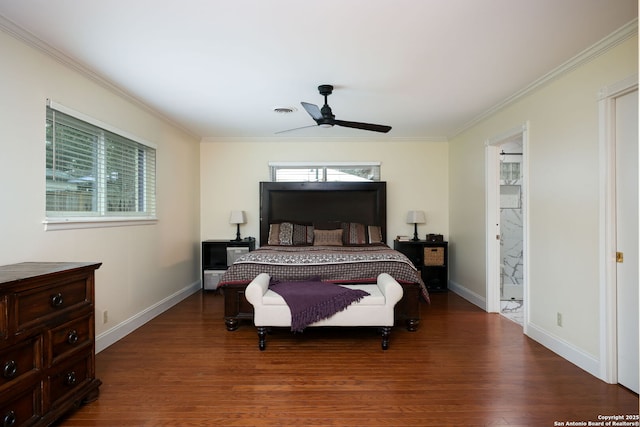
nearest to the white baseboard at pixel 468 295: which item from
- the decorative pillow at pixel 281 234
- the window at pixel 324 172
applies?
the window at pixel 324 172

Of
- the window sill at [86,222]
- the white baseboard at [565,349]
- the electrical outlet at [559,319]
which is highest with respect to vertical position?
the window sill at [86,222]

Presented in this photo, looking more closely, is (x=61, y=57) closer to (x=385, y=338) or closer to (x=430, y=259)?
(x=385, y=338)

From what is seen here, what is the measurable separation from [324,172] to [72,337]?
4.32 meters

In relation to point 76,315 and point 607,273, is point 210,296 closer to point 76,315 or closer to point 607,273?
point 76,315

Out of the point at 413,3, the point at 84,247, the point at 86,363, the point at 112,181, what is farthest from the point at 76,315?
the point at 413,3

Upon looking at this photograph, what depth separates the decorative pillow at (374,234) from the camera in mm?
5454

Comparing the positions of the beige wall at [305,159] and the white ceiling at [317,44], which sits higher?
the white ceiling at [317,44]

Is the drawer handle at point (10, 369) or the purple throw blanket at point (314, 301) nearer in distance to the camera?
the drawer handle at point (10, 369)

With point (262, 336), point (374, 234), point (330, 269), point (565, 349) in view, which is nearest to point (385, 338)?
point (330, 269)

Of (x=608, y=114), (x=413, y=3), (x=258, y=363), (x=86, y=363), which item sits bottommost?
(x=258, y=363)

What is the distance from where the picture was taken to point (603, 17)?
2.25 metres

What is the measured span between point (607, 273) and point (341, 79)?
8.41 ft

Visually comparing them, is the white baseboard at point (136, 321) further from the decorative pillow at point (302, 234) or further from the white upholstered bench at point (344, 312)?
the decorative pillow at point (302, 234)

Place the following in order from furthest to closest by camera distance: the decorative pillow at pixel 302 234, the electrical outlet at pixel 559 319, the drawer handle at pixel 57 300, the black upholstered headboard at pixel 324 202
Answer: the black upholstered headboard at pixel 324 202
the decorative pillow at pixel 302 234
the electrical outlet at pixel 559 319
the drawer handle at pixel 57 300
